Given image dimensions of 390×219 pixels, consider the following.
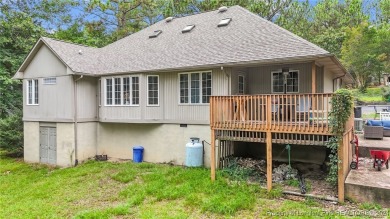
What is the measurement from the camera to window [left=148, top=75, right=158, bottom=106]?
12.3m

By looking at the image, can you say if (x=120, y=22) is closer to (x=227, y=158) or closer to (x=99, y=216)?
(x=227, y=158)

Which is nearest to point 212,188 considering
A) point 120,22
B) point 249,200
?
point 249,200

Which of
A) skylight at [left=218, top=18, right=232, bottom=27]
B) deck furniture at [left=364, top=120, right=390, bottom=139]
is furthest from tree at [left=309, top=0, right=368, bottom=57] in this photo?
skylight at [left=218, top=18, right=232, bottom=27]

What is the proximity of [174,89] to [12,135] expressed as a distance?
1091 centimetres

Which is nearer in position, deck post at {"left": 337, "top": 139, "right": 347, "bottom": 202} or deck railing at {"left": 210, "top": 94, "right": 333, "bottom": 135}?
deck post at {"left": 337, "top": 139, "right": 347, "bottom": 202}

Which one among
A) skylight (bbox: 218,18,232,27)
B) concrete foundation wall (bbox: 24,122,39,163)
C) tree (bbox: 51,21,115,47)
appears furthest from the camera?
tree (bbox: 51,21,115,47)

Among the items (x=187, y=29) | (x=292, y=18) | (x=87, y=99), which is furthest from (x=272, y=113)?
(x=292, y=18)

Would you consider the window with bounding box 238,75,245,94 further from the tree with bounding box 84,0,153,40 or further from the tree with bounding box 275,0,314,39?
the tree with bounding box 84,0,153,40

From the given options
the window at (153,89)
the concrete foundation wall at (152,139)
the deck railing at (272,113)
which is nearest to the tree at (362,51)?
the deck railing at (272,113)

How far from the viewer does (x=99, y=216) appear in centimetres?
706

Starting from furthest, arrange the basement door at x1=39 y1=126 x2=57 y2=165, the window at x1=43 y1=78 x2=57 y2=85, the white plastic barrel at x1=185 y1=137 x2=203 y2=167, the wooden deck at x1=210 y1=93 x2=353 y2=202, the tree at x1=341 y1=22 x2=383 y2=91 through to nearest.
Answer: the tree at x1=341 y1=22 x2=383 y2=91
the basement door at x1=39 y1=126 x2=57 y2=165
the window at x1=43 y1=78 x2=57 y2=85
the white plastic barrel at x1=185 y1=137 x2=203 y2=167
the wooden deck at x1=210 y1=93 x2=353 y2=202

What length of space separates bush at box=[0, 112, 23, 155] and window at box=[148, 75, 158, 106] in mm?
9430

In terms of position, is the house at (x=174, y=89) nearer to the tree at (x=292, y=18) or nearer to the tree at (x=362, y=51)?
the tree at (x=292, y=18)

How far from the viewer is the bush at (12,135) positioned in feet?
53.0
